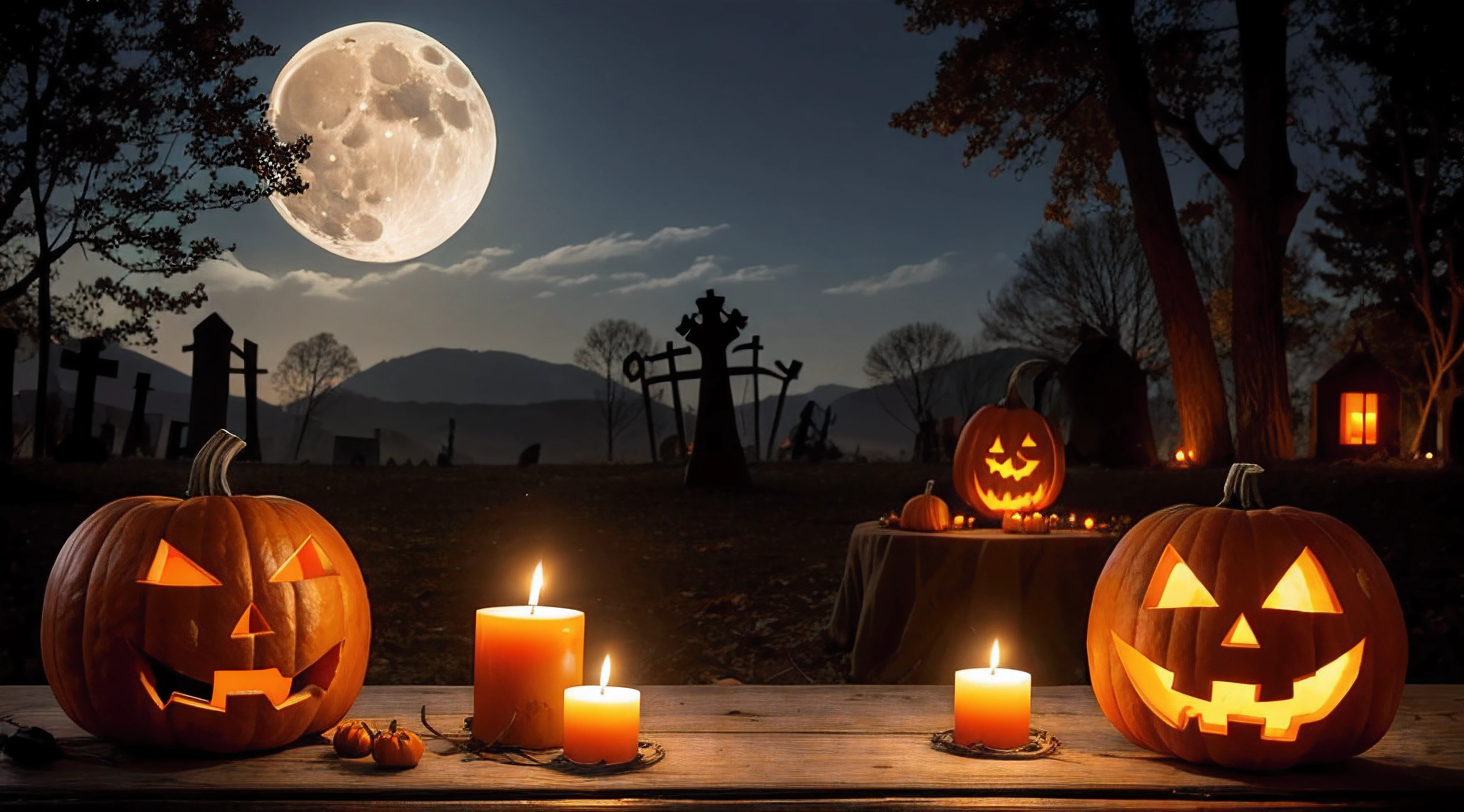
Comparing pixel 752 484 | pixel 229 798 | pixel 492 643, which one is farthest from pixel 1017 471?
pixel 752 484

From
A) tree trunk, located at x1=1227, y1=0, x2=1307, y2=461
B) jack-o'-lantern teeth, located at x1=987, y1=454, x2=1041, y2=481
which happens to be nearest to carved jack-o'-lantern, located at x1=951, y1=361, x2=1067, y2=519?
jack-o'-lantern teeth, located at x1=987, y1=454, x2=1041, y2=481

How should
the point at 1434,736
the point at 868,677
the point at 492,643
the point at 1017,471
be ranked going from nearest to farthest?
the point at 492,643, the point at 1434,736, the point at 868,677, the point at 1017,471

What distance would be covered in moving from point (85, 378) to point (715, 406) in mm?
8415

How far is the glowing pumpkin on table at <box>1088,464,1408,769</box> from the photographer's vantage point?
237 centimetres

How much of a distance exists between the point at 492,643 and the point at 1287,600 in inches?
65.5

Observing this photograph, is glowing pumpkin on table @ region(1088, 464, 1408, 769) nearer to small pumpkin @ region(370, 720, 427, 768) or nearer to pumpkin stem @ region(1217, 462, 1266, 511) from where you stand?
pumpkin stem @ region(1217, 462, 1266, 511)

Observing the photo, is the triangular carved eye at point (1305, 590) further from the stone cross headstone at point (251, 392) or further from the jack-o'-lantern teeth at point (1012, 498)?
the stone cross headstone at point (251, 392)

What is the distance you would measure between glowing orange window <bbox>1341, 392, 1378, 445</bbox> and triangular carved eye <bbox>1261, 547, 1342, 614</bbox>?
60.6ft

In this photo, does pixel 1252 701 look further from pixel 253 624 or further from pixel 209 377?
pixel 209 377

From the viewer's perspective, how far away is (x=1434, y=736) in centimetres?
267

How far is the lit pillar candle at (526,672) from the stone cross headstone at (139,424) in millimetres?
19247

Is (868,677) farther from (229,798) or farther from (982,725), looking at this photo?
(229,798)

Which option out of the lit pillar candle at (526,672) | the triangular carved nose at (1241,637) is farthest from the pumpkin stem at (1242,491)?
the lit pillar candle at (526,672)

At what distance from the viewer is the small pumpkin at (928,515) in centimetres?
609
